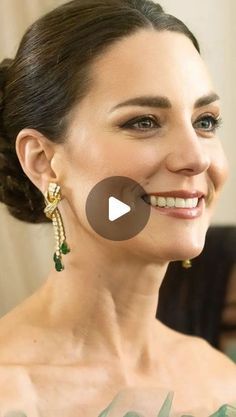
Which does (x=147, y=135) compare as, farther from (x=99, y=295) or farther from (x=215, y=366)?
(x=215, y=366)

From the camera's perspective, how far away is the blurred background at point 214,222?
2.74 feet

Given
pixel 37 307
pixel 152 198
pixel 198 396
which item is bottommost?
pixel 198 396

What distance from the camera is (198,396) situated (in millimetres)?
773

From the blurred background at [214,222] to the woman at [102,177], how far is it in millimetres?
74

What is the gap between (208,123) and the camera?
0.72 meters

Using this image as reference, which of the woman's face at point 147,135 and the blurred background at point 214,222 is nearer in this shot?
the woman's face at point 147,135

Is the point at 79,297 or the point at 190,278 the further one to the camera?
the point at 190,278

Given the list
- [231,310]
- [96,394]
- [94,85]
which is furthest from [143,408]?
[94,85]

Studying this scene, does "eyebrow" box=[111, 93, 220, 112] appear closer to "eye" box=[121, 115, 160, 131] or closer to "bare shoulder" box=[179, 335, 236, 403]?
"eye" box=[121, 115, 160, 131]

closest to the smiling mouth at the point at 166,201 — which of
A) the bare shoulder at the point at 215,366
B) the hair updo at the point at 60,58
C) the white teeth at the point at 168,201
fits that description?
the white teeth at the point at 168,201

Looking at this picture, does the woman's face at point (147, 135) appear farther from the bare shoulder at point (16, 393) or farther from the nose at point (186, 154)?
the bare shoulder at point (16, 393)

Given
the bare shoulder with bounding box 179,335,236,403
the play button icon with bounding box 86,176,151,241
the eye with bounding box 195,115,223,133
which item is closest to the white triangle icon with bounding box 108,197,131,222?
the play button icon with bounding box 86,176,151,241

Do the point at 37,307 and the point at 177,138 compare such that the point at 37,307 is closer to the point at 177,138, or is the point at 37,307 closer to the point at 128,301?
the point at 128,301

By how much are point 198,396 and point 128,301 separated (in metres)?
0.12
